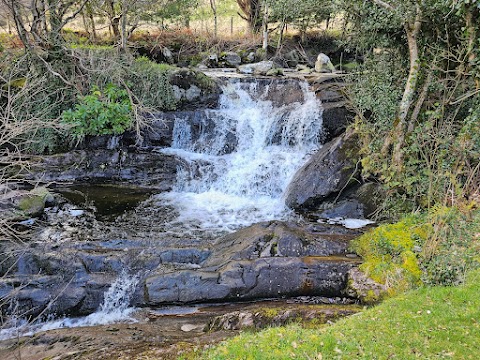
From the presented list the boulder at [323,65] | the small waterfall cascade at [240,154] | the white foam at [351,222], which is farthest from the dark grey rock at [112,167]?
the boulder at [323,65]

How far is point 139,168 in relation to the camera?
1337 cm

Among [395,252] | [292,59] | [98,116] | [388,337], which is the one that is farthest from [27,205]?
[292,59]

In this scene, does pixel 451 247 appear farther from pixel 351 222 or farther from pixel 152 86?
pixel 152 86

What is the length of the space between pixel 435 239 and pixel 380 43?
5.90m

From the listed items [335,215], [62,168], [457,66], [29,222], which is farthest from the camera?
[62,168]

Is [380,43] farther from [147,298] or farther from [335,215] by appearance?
[147,298]

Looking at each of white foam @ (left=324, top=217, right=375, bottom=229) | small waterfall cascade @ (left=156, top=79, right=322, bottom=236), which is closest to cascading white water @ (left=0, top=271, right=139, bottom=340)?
small waterfall cascade @ (left=156, top=79, right=322, bottom=236)

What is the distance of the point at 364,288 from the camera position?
22.9ft

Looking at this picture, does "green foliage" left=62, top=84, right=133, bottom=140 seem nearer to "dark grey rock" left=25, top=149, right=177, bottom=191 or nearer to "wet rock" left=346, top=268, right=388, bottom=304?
"dark grey rock" left=25, top=149, right=177, bottom=191

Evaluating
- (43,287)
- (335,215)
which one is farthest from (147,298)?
(335,215)

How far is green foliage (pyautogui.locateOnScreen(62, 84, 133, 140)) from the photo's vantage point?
43.8ft

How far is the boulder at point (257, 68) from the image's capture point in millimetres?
19906

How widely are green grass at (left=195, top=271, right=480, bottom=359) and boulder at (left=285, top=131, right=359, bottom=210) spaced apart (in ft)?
18.9

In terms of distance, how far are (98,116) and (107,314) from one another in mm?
8296
